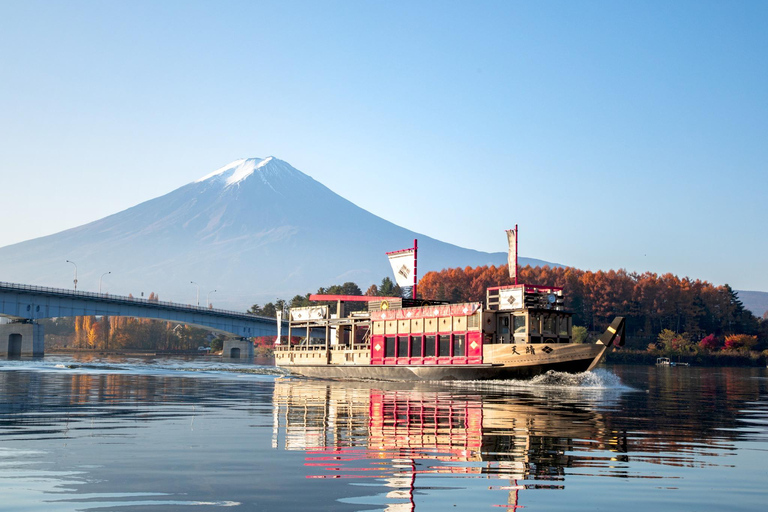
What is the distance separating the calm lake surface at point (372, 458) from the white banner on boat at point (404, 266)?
121 ft

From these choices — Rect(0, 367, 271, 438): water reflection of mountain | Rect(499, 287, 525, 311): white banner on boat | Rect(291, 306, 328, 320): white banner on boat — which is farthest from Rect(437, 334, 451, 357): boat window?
Rect(0, 367, 271, 438): water reflection of mountain

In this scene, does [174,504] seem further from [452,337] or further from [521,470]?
[452,337]

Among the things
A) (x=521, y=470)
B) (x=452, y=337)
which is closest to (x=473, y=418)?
(x=521, y=470)

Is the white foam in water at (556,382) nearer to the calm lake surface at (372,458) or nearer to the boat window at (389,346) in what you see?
the boat window at (389,346)

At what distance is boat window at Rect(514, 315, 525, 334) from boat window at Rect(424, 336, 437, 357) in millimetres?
7108

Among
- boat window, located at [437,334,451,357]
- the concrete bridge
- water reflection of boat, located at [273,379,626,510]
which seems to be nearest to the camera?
water reflection of boat, located at [273,379,626,510]

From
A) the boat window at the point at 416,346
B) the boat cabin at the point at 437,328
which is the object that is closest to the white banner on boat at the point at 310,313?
the boat cabin at the point at 437,328

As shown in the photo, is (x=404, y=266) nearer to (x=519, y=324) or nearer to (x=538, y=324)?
(x=519, y=324)

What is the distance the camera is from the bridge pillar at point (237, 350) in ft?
486

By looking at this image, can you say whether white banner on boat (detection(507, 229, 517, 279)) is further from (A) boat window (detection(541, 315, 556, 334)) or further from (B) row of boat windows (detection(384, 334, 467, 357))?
(B) row of boat windows (detection(384, 334, 467, 357))

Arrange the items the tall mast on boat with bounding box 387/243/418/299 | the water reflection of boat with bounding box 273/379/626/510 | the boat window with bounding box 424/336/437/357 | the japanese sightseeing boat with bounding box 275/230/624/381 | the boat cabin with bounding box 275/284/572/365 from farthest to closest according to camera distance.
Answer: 1. the tall mast on boat with bounding box 387/243/418/299
2. the boat window with bounding box 424/336/437/357
3. the boat cabin with bounding box 275/284/572/365
4. the japanese sightseeing boat with bounding box 275/230/624/381
5. the water reflection of boat with bounding box 273/379/626/510

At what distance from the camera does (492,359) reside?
50.5 meters

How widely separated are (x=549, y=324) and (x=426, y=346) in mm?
9328

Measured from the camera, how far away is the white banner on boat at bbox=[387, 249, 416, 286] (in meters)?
64.3
